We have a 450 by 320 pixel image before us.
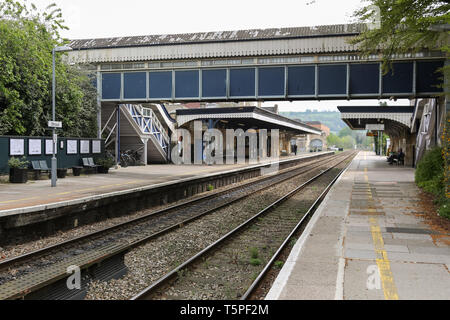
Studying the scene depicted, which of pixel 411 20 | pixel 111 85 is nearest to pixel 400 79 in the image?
pixel 411 20

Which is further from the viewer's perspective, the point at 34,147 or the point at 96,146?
the point at 96,146

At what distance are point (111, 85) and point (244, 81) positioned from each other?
323 inches

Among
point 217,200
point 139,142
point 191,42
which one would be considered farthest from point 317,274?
point 139,142

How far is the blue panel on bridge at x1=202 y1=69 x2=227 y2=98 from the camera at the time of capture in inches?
900

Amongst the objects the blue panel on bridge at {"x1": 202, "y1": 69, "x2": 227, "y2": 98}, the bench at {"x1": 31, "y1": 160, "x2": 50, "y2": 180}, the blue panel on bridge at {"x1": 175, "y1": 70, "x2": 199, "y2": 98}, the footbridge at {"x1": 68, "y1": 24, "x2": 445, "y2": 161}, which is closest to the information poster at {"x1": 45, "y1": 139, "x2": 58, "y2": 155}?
the bench at {"x1": 31, "y1": 160, "x2": 50, "y2": 180}

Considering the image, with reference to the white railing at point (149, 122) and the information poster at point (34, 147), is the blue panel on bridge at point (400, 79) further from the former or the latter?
the information poster at point (34, 147)

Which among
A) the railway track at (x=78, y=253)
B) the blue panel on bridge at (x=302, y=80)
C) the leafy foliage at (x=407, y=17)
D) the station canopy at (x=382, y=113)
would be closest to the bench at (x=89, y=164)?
the railway track at (x=78, y=253)

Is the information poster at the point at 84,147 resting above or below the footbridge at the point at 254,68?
below

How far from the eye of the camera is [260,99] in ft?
74.2

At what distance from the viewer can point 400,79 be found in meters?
21.1

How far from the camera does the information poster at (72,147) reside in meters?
20.5

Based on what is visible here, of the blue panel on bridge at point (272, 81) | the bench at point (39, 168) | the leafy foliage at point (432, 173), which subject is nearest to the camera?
the leafy foliage at point (432, 173)

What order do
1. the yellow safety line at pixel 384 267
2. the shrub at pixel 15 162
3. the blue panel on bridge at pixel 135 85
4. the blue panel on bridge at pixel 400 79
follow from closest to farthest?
the yellow safety line at pixel 384 267 < the shrub at pixel 15 162 < the blue panel on bridge at pixel 400 79 < the blue panel on bridge at pixel 135 85

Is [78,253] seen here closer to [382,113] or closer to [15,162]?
[15,162]
